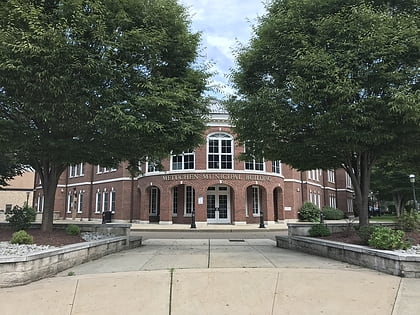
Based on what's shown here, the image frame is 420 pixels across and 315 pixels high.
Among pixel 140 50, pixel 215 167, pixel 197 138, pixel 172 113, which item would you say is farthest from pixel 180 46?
pixel 215 167

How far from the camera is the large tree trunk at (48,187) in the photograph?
1166cm

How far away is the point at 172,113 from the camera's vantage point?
10.5 metres

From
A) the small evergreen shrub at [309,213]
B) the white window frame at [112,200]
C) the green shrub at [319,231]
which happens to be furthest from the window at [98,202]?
the green shrub at [319,231]

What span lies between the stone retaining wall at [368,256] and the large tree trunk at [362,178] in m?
1.93

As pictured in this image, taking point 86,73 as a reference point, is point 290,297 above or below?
below

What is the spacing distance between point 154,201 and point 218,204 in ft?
19.2

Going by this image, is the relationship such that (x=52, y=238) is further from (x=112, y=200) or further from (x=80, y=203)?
(x=80, y=203)

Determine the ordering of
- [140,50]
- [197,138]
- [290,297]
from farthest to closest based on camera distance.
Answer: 1. [197,138]
2. [140,50]
3. [290,297]

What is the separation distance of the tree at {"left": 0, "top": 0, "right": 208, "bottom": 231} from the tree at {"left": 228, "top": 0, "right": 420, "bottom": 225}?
2155 mm

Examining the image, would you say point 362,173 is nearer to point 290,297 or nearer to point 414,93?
point 414,93

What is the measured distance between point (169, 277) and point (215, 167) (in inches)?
877

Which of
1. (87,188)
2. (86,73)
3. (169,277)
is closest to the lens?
(169,277)

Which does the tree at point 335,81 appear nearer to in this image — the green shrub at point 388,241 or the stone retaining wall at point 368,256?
the stone retaining wall at point 368,256

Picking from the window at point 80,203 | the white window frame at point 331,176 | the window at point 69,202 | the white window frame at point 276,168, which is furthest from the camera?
the white window frame at point 331,176
